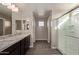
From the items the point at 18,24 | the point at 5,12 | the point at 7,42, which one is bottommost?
the point at 7,42

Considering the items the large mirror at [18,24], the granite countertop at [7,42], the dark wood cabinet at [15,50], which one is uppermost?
the large mirror at [18,24]

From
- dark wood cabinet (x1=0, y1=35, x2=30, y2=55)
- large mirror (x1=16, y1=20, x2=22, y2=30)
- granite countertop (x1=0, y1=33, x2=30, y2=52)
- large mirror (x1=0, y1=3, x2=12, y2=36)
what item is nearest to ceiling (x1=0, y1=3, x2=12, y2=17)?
large mirror (x1=0, y1=3, x2=12, y2=36)

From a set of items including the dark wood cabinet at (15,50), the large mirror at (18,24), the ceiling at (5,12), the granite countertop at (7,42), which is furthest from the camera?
the large mirror at (18,24)

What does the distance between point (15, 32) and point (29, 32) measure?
0.33 meters

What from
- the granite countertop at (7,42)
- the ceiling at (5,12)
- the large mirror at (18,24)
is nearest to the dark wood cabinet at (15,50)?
the granite countertop at (7,42)

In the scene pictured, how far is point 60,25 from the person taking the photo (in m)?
3.18

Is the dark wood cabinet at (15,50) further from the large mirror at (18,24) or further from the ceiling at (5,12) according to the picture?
the ceiling at (5,12)

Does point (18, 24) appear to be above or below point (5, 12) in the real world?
below

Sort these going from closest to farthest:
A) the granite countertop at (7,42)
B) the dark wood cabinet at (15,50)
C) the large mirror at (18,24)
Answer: the dark wood cabinet at (15,50) → the granite countertop at (7,42) → the large mirror at (18,24)

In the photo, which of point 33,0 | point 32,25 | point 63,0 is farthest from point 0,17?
point 63,0

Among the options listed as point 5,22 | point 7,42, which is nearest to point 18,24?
point 5,22

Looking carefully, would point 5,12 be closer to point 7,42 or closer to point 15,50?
point 7,42

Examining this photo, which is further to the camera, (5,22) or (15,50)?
(5,22)

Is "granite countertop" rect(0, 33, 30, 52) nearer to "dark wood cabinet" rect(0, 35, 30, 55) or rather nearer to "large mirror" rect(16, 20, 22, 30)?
"dark wood cabinet" rect(0, 35, 30, 55)
